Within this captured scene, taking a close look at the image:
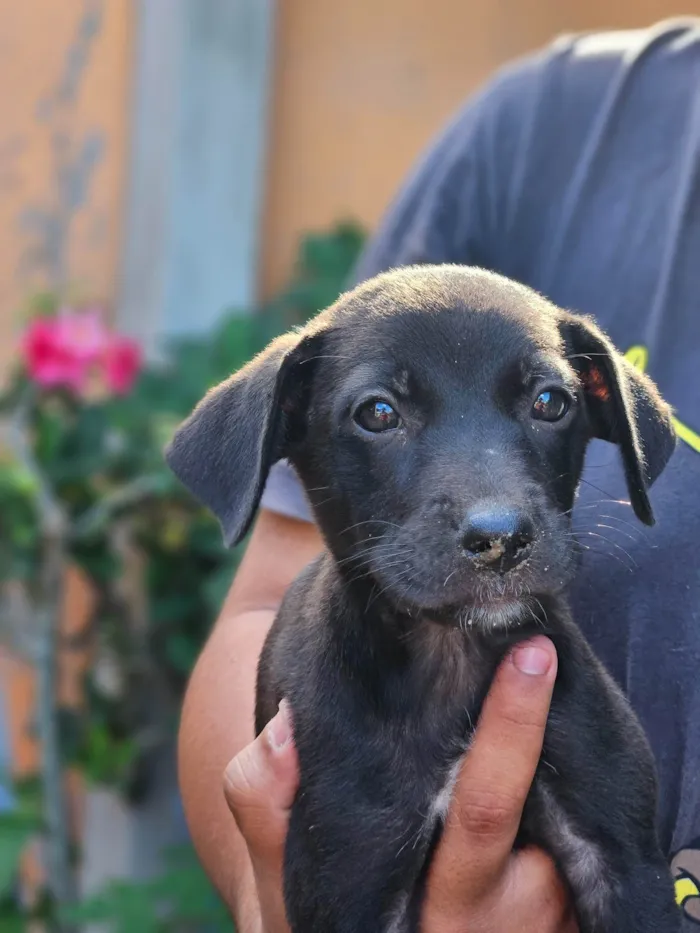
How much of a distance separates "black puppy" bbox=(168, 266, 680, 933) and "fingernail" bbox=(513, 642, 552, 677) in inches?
1.7

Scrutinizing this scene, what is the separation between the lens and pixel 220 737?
2.35 m

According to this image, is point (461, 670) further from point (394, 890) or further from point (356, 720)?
point (394, 890)

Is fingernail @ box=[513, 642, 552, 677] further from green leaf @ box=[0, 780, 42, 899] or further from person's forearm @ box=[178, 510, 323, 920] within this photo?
green leaf @ box=[0, 780, 42, 899]

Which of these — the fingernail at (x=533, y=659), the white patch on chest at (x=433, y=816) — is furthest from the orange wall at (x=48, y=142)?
the fingernail at (x=533, y=659)

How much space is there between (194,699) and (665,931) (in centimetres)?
96

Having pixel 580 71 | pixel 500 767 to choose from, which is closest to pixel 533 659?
pixel 500 767

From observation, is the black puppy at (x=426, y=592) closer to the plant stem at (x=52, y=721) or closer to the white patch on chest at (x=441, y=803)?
the white patch on chest at (x=441, y=803)

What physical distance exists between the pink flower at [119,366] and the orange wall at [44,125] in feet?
2.42

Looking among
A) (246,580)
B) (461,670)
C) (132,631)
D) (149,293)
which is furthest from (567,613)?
(149,293)

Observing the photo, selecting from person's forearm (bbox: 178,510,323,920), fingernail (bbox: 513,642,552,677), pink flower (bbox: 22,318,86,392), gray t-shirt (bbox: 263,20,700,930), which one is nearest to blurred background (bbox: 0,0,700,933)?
pink flower (bbox: 22,318,86,392)

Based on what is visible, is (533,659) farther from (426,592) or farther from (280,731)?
(280,731)

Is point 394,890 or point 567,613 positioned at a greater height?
point 567,613

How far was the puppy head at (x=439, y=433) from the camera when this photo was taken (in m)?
1.74

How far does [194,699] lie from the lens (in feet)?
8.09
